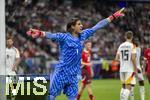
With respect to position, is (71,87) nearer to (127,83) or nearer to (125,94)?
(125,94)

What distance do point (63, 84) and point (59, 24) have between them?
96.4 feet

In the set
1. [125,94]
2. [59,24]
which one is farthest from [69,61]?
[59,24]

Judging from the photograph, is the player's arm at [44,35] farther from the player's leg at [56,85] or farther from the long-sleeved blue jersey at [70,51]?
the player's leg at [56,85]

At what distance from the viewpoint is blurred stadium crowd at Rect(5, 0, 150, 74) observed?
128ft

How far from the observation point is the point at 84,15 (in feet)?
143

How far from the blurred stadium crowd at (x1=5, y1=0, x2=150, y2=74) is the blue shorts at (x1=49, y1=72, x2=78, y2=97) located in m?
24.1

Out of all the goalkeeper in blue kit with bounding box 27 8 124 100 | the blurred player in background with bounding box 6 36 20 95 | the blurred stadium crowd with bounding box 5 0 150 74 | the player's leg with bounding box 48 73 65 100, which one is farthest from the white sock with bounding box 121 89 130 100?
the blurred stadium crowd with bounding box 5 0 150 74

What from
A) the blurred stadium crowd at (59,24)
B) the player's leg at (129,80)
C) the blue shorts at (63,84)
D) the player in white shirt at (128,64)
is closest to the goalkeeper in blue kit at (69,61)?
the blue shorts at (63,84)

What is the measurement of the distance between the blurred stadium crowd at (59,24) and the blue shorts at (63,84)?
79.1 feet

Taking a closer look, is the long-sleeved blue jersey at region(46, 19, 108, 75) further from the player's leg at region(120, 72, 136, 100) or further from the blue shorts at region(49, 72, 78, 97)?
the player's leg at region(120, 72, 136, 100)

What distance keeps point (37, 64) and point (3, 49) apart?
26.1 m

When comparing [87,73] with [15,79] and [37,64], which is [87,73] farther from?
[37,64]

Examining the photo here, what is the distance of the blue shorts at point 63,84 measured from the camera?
12.8 meters

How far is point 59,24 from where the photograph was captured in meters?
42.1
